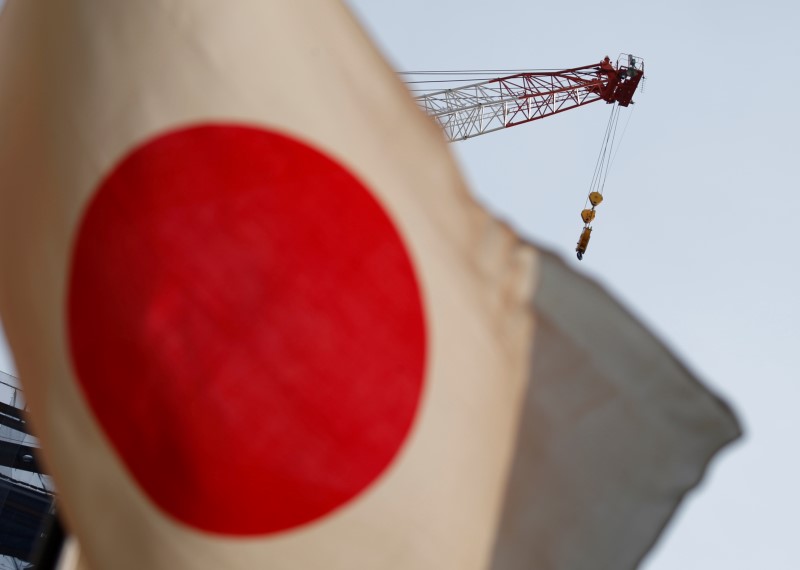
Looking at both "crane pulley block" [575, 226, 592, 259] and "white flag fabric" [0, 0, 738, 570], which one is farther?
"crane pulley block" [575, 226, 592, 259]

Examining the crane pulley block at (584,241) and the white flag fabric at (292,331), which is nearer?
the white flag fabric at (292,331)

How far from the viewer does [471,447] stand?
3275 millimetres

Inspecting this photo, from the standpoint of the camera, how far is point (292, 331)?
3205mm

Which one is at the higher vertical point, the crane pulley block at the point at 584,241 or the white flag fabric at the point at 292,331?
the crane pulley block at the point at 584,241

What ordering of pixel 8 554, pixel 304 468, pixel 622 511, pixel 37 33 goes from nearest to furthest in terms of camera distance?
1. pixel 304 468
2. pixel 622 511
3. pixel 37 33
4. pixel 8 554

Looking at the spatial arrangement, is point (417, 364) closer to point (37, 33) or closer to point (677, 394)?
point (677, 394)

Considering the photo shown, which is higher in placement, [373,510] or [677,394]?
[677,394]

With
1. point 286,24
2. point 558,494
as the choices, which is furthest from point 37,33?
point 558,494

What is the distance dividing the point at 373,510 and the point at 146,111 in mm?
1605

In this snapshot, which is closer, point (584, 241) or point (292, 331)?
point (292, 331)

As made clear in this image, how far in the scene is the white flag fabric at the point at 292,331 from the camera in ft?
10.3

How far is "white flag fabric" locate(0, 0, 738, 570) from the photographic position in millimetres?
3141

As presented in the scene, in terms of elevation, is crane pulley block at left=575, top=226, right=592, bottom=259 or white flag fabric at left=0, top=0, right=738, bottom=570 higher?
crane pulley block at left=575, top=226, right=592, bottom=259

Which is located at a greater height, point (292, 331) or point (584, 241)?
point (584, 241)
